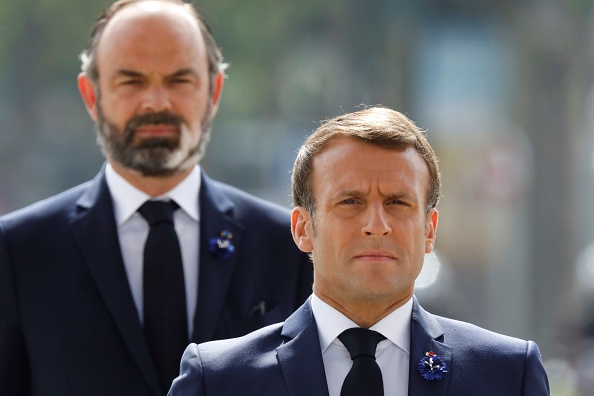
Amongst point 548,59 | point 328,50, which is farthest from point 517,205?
point 328,50

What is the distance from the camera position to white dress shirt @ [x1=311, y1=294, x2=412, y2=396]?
10.9 feet

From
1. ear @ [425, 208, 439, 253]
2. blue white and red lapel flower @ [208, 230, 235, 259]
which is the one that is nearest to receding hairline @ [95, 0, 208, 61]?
blue white and red lapel flower @ [208, 230, 235, 259]

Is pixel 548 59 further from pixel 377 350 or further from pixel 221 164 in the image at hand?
pixel 377 350

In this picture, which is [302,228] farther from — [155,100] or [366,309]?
[155,100]

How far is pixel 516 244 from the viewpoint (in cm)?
1593

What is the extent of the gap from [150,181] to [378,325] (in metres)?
1.53

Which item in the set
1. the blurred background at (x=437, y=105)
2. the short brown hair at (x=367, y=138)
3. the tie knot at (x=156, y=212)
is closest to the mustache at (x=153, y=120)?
the tie knot at (x=156, y=212)

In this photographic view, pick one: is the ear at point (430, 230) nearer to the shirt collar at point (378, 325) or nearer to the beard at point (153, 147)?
the shirt collar at point (378, 325)

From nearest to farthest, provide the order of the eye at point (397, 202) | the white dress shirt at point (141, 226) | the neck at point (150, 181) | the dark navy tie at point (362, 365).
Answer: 1. the dark navy tie at point (362, 365)
2. the eye at point (397, 202)
3. the white dress shirt at point (141, 226)
4. the neck at point (150, 181)

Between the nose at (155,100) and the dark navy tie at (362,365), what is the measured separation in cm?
147

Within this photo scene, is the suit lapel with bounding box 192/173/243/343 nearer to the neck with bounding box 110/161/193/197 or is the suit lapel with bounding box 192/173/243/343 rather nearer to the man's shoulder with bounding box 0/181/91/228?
the neck with bounding box 110/161/193/197

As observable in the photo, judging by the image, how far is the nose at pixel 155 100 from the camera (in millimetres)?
4547

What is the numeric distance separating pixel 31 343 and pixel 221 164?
461 inches

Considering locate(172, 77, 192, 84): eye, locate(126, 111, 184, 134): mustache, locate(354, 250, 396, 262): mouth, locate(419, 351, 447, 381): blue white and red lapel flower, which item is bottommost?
locate(419, 351, 447, 381): blue white and red lapel flower
